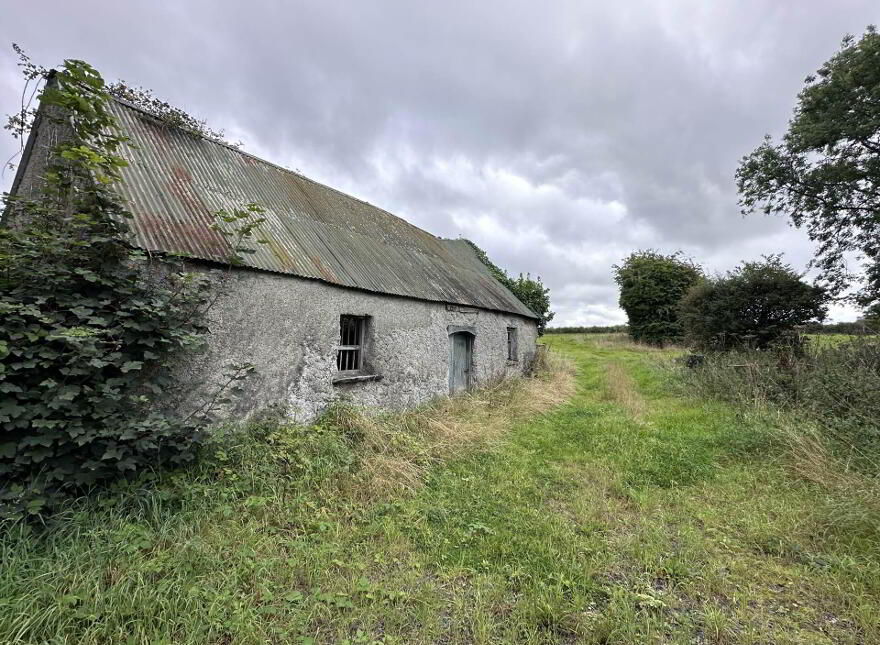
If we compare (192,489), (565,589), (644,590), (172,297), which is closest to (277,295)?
(172,297)

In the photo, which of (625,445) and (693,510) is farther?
(625,445)

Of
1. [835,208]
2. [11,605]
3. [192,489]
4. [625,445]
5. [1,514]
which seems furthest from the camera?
[835,208]

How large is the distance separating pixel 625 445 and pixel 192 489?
19.9 ft

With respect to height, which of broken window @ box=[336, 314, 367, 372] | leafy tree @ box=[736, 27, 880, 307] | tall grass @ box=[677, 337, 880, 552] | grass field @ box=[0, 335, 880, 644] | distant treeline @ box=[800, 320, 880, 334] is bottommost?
grass field @ box=[0, 335, 880, 644]

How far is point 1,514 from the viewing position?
108 inches

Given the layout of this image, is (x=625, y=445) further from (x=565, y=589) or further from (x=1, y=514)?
(x=1, y=514)

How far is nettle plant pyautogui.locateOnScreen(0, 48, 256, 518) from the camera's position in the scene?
3012 millimetres

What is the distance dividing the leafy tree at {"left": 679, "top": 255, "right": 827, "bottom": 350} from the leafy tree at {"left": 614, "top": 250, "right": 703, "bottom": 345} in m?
11.6

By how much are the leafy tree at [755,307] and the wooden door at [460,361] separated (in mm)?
8225

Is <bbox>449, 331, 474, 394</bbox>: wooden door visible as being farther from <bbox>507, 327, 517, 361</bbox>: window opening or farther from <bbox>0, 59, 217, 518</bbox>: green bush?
<bbox>0, 59, 217, 518</bbox>: green bush

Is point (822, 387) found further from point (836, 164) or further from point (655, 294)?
point (655, 294)

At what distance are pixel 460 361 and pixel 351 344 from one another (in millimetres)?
3511

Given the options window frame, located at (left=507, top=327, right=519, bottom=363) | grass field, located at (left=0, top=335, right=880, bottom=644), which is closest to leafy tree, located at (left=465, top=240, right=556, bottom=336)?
window frame, located at (left=507, top=327, right=519, bottom=363)

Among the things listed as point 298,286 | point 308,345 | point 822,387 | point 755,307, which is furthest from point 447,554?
point 755,307
